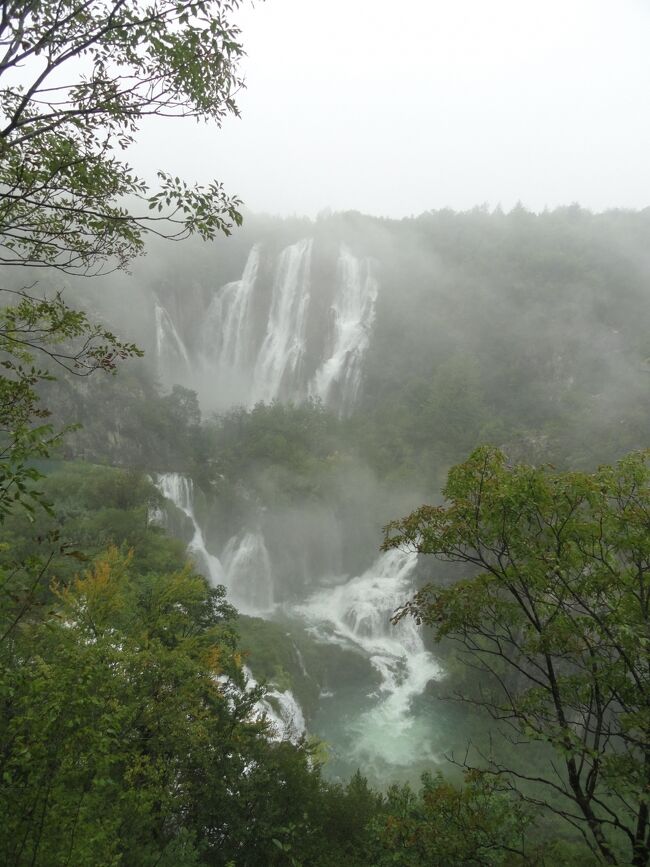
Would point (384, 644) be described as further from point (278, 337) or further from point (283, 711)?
point (278, 337)

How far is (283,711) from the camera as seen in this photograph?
17312 mm

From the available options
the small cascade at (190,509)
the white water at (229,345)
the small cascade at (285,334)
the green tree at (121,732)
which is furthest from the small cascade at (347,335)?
the green tree at (121,732)

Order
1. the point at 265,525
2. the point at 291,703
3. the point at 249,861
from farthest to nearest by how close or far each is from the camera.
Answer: the point at 265,525 < the point at 291,703 < the point at 249,861

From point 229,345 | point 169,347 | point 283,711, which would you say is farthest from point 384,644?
point 169,347

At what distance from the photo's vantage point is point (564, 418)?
121 ft

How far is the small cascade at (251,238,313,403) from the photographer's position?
1898 inches

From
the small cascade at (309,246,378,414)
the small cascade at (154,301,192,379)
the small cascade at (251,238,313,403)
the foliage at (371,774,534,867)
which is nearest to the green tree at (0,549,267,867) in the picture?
the foliage at (371,774,534,867)

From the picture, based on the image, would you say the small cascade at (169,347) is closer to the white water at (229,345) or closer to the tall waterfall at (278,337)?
the tall waterfall at (278,337)

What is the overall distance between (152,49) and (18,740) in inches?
219

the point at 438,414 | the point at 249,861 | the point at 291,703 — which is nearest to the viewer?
the point at 249,861

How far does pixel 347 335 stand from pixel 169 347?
18213 millimetres

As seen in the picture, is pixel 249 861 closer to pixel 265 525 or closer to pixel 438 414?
pixel 265 525

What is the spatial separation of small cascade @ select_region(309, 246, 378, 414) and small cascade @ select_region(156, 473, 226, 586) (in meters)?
18.5

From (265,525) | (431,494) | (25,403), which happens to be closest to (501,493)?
(25,403)
